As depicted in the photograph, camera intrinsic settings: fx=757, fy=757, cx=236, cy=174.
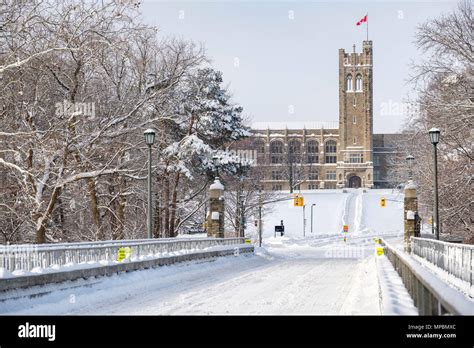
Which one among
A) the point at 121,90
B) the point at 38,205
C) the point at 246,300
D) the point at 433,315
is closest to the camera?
the point at 433,315

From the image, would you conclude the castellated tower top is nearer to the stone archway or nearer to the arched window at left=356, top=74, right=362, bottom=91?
the arched window at left=356, top=74, right=362, bottom=91

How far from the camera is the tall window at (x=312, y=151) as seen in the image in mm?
154875

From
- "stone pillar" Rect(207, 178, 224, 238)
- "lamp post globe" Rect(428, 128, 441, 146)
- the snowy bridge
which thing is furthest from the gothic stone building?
the snowy bridge

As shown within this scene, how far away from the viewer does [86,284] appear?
1664 cm

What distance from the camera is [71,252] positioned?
1750cm

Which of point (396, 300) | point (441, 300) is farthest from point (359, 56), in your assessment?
point (441, 300)

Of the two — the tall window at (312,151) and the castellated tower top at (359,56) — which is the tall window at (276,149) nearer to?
the tall window at (312,151)

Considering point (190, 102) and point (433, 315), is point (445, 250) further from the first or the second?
point (190, 102)

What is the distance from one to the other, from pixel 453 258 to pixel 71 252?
895 cm

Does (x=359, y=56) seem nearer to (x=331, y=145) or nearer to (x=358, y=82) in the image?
(x=358, y=82)

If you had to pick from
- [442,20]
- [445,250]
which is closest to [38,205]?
[445,250]

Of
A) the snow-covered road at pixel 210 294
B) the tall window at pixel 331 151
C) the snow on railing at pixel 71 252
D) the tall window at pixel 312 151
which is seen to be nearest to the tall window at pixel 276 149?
the tall window at pixel 312 151

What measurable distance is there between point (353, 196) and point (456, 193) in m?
82.4
